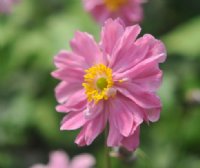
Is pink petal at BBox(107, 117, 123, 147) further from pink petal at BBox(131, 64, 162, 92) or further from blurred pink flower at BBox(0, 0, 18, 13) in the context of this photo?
blurred pink flower at BBox(0, 0, 18, 13)

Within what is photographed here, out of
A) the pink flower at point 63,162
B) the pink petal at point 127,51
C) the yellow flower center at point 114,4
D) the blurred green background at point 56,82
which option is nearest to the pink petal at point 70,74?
the pink petal at point 127,51

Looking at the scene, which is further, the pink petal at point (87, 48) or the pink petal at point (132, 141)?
the pink petal at point (87, 48)

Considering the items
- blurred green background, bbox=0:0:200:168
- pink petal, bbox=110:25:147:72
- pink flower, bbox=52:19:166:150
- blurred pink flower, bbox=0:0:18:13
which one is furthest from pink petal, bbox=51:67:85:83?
blurred pink flower, bbox=0:0:18:13

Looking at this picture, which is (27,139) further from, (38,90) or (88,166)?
(88,166)

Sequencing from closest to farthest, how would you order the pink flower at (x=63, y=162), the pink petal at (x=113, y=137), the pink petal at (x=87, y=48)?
the pink petal at (x=113, y=137), the pink petal at (x=87, y=48), the pink flower at (x=63, y=162)

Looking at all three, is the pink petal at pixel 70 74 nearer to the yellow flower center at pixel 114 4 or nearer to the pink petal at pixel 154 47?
the pink petal at pixel 154 47

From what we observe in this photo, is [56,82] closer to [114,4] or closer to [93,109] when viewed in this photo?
[114,4]

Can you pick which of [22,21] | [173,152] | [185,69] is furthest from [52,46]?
[173,152]
